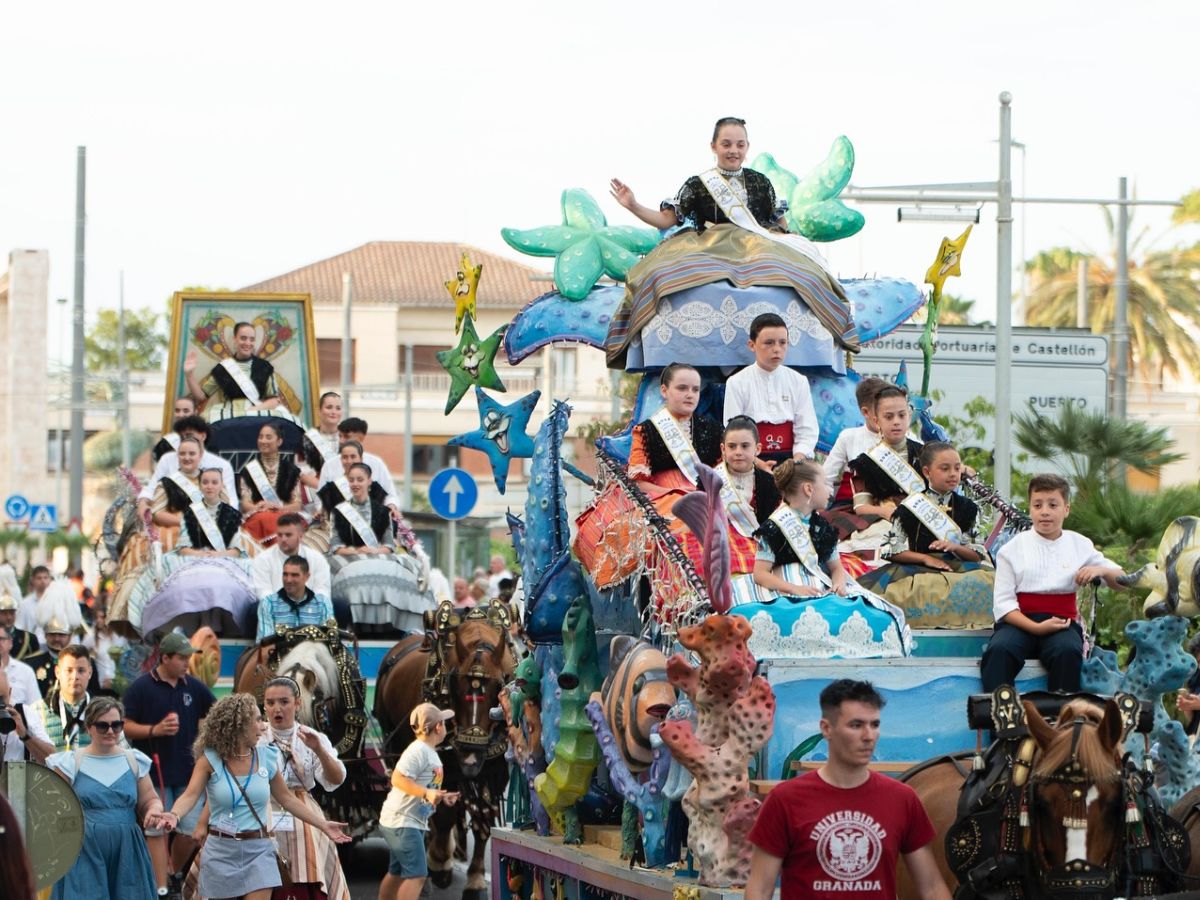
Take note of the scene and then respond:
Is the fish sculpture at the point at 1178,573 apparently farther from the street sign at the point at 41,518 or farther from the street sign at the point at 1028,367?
the street sign at the point at 41,518

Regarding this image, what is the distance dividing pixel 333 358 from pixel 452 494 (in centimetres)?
5268

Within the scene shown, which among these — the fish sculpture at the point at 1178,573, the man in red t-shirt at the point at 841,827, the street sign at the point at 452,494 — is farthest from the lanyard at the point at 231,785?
the street sign at the point at 452,494

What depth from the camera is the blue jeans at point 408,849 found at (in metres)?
13.2

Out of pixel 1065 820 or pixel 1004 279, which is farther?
pixel 1004 279

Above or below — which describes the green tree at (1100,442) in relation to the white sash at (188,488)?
above

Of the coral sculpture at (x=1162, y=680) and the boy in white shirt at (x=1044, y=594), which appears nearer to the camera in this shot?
the coral sculpture at (x=1162, y=680)

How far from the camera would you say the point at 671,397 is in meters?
11.2

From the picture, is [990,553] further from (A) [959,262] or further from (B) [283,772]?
Result: (B) [283,772]

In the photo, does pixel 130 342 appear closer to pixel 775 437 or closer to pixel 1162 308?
pixel 1162 308

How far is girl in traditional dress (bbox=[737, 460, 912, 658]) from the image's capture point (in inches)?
385

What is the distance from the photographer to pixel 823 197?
545 inches

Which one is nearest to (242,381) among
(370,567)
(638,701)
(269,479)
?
(269,479)

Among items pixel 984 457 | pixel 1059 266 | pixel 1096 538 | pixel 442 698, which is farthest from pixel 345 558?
pixel 1059 266

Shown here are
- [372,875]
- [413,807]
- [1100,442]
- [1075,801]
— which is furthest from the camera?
[1100,442]
